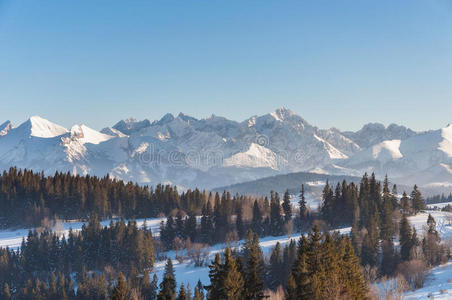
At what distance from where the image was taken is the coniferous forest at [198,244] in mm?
46781

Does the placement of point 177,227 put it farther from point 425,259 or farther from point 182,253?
point 425,259

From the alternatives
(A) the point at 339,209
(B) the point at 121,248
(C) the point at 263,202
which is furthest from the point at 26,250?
(A) the point at 339,209

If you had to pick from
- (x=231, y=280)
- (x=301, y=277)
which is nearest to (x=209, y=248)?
(x=301, y=277)

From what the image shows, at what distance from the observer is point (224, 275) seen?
4309 cm

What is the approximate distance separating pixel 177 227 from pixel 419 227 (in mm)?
74694

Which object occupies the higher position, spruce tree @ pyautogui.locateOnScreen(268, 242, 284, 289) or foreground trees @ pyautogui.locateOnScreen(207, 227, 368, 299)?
foreground trees @ pyautogui.locateOnScreen(207, 227, 368, 299)

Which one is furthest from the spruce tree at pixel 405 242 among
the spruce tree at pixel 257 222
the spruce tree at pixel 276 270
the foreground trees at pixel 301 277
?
the foreground trees at pixel 301 277

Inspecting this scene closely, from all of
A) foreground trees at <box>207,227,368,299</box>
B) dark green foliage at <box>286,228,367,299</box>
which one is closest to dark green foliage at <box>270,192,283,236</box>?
dark green foliage at <box>286,228,367,299</box>

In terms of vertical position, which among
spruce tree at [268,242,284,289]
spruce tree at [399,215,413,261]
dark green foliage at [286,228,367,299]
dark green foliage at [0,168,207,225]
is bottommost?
spruce tree at [268,242,284,289]

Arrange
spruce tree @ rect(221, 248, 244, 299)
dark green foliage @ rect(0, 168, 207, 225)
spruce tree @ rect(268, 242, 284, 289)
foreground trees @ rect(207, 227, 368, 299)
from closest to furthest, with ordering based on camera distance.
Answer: spruce tree @ rect(221, 248, 244, 299), foreground trees @ rect(207, 227, 368, 299), spruce tree @ rect(268, 242, 284, 289), dark green foliage @ rect(0, 168, 207, 225)

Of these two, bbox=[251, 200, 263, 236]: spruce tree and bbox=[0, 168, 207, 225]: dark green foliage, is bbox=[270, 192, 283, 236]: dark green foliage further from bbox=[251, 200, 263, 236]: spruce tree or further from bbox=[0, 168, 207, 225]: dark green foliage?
bbox=[0, 168, 207, 225]: dark green foliage

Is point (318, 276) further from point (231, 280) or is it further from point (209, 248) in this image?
point (209, 248)

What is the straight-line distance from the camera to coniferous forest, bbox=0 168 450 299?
153 feet

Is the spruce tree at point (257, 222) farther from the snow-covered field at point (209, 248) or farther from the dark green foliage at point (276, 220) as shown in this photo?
the snow-covered field at point (209, 248)
